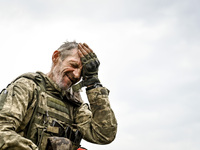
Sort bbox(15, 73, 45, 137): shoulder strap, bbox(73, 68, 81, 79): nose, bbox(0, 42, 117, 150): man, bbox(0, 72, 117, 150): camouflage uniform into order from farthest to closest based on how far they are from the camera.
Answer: bbox(73, 68, 81, 79): nose, bbox(15, 73, 45, 137): shoulder strap, bbox(0, 42, 117, 150): man, bbox(0, 72, 117, 150): camouflage uniform

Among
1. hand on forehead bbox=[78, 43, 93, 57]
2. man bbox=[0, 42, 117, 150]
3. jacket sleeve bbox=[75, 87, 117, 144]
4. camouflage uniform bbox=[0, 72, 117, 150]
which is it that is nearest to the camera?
camouflage uniform bbox=[0, 72, 117, 150]

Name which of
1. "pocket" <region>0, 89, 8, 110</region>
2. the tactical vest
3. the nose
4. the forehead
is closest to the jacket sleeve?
the tactical vest

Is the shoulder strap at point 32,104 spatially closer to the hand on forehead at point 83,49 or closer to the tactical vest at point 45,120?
the tactical vest at point 45,120

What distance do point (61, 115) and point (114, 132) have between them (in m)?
1.10

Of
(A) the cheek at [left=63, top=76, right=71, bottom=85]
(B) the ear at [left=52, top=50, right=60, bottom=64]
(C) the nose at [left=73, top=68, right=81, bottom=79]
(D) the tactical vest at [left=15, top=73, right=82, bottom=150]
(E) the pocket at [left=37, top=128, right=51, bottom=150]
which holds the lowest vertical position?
(E) the pocket at [left=37, top=128, right=51, bottom=150]

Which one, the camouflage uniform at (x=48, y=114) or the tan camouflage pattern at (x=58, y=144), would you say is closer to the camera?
the camouflage uniform at (x=48, y=114)

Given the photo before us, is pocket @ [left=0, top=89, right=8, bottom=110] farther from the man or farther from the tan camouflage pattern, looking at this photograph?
the tan camouflage pattern

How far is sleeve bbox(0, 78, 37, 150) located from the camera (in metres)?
3.58

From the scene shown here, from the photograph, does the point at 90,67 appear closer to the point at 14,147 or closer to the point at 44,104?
the point at 44,104

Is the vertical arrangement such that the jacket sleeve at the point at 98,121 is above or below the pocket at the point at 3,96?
above

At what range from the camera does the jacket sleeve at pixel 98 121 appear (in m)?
5.10

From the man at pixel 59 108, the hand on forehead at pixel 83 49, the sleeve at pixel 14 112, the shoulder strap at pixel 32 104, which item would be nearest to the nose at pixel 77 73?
the man at pixel 59 108

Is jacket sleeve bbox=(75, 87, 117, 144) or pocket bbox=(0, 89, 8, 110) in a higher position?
jacket sleeve bbox=(75, 87, 117, 144)

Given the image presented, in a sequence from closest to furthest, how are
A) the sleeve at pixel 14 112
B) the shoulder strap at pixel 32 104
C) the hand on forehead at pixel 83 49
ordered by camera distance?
the sleeve at pixel 14 112
the shoulder strap at pixel 32 104
the hand on forehead at pixel 83 49
